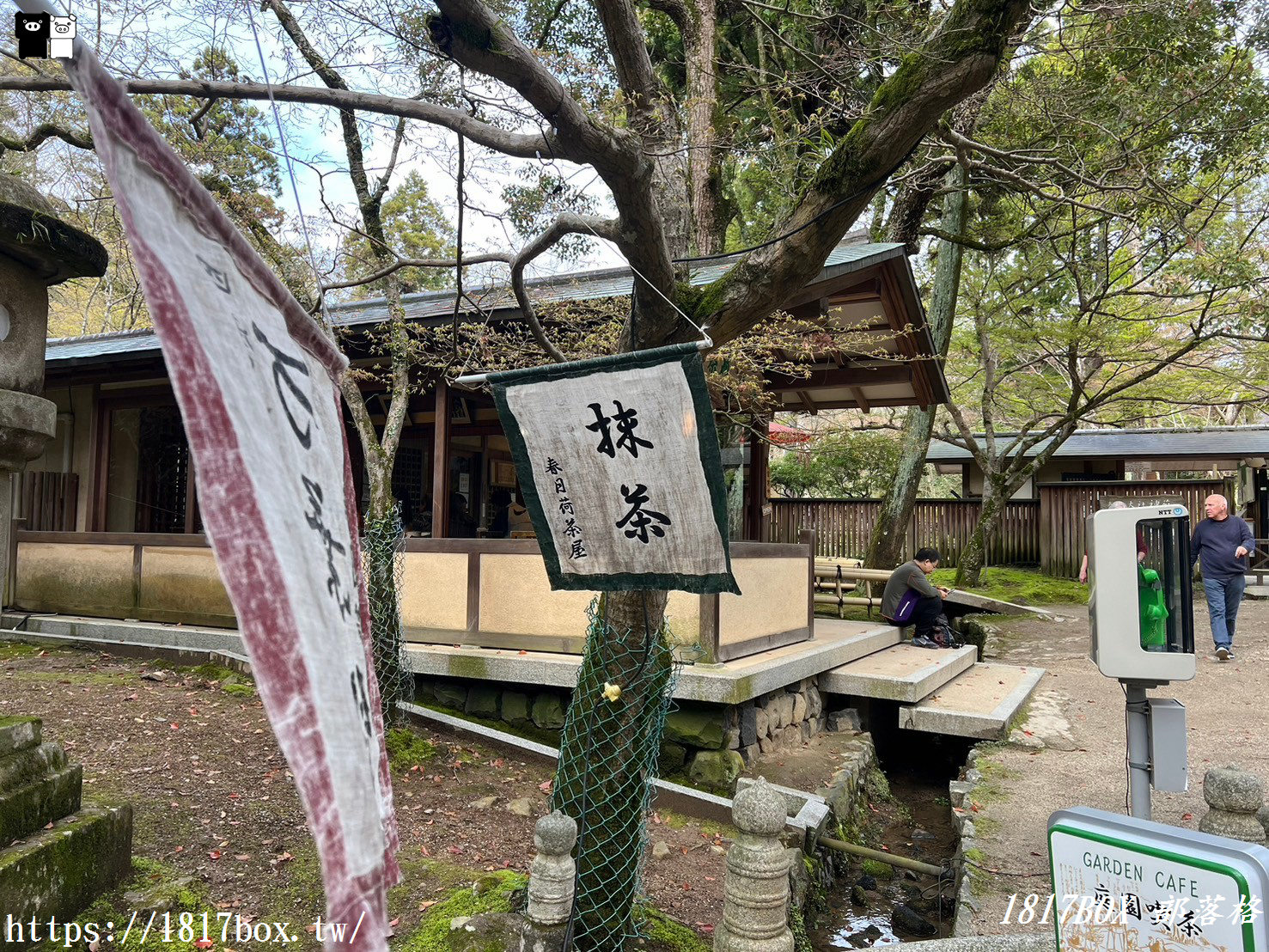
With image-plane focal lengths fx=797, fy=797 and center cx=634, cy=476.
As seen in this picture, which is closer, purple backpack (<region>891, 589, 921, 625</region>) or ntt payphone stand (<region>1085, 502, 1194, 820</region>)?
ntt payphone stand (<region>1085, 502, 1194, 820</region>)

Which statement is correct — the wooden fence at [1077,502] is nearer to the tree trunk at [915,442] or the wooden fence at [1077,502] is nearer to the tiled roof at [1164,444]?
the tiled roof at [1164,444]

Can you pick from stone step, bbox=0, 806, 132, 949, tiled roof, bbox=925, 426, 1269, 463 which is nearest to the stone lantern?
stone step, bbox=0, 806, 132, 949

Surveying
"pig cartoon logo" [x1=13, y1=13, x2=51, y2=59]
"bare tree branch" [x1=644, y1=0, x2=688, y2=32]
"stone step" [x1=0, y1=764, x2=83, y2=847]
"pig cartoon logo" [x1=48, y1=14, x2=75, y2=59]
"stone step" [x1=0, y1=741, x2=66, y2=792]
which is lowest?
"stone step" [x1=0, y1=764, x2=83, y2=847]

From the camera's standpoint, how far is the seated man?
11523 millimetres

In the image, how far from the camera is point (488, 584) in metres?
8.84

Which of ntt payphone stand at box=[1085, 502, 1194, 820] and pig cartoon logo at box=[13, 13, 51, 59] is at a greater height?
pig cartoon logo at box=[13, 13, 51, 59]

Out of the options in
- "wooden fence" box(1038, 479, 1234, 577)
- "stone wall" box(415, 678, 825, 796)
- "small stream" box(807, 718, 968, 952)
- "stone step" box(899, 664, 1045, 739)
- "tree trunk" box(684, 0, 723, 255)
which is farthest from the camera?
"wooden fence" box(1038, 479, 1234, 577)

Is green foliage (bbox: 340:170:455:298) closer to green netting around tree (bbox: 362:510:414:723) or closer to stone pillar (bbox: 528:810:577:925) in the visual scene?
green netting around tree (bbox: 362:510:414:723)

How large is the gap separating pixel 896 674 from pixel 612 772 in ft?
20.1

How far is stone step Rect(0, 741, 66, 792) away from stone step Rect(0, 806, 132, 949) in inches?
10.0

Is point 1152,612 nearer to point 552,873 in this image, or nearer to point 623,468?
point 623,468

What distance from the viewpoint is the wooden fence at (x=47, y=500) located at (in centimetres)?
1342

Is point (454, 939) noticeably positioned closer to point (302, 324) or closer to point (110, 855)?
point (110, 855)

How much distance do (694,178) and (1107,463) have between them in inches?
689
